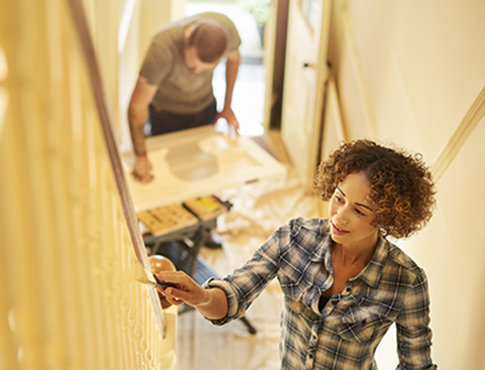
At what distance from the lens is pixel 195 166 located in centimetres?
304

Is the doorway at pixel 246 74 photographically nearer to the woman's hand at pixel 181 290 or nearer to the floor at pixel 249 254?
the floor at pixel 249 254

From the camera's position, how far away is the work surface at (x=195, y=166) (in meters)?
2.86

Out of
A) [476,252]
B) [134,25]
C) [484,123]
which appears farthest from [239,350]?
[134,25]

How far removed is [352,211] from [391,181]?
12 cm

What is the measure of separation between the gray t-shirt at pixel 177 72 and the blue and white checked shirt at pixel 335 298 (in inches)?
70.5

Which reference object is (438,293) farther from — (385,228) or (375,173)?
(375,173)

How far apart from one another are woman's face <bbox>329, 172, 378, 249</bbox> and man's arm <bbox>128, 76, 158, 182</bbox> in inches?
69.6

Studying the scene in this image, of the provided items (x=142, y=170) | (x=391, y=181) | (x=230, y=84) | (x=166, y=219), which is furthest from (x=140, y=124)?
(x=391, y=181)

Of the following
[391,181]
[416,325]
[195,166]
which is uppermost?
[391,181]

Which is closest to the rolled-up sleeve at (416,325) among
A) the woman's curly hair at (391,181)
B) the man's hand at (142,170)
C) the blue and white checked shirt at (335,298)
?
the blue and white checked shirt at (335,298)

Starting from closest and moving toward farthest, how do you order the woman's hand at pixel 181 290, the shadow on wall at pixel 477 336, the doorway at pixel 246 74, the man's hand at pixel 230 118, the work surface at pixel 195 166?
the woman's hand at pixel 181 290, the shadow on wall at pixel 477 336, the work surface at pixel 195 166, the man's hand at pixel 230 118, the doorway at pixel 246 74

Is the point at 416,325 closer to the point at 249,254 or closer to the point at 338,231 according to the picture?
the point at 338,231

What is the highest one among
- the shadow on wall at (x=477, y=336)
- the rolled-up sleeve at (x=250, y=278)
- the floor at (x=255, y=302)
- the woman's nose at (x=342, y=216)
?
the woman's nose at (x=342, y=216)

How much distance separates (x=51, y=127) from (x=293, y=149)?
14.8 feet
